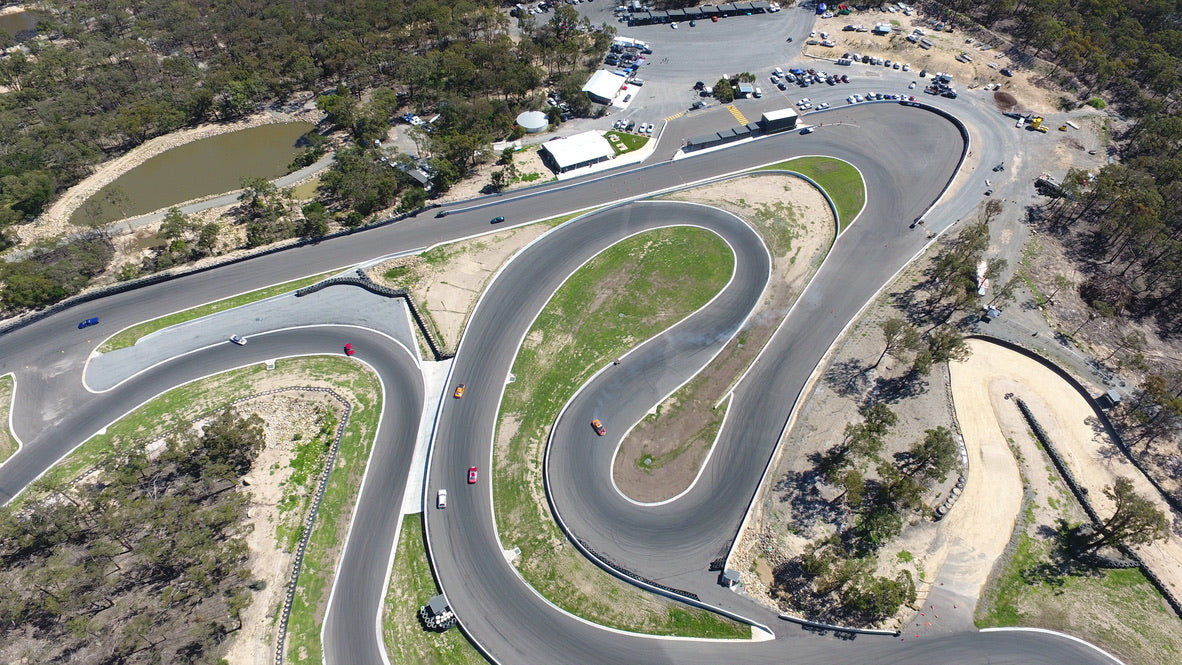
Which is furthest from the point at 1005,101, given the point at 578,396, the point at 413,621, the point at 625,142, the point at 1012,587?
the point at 413,621

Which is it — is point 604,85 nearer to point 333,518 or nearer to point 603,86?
point 603,86

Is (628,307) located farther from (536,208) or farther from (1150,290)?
(1150,290)

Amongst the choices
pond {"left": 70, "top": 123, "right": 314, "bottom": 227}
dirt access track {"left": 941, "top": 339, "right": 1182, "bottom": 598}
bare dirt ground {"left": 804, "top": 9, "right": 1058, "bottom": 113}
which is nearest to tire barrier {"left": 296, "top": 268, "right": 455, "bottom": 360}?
pond {"left": 70, "top": 123, "right": 314, "bottom": 227}

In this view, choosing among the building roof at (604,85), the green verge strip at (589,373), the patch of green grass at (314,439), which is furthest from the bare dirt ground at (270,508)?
the building roof at (604,85)

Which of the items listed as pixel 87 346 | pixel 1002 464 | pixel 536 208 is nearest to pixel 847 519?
pixel 1002 464

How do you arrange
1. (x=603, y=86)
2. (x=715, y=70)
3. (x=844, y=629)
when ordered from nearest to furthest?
1. (x=844, y=629)
2. (x=603, y=86)
3. (x=715, y=70)

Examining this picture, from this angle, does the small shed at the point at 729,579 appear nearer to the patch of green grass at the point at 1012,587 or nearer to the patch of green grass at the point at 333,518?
the patch of green grass at the point at 1012,587

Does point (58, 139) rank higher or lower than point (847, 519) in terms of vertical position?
higher
